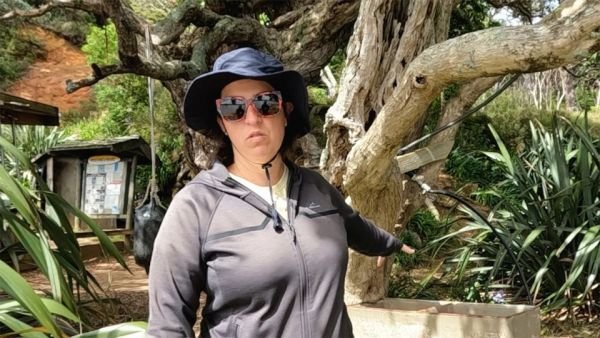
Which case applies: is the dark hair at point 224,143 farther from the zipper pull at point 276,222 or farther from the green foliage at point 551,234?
the green foliage at point 551,234

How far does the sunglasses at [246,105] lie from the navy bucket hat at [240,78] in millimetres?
51

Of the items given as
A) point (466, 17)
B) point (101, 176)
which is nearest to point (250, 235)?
point (466, 17)

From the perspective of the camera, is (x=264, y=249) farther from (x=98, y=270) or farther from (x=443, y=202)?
(x=443, y=202)

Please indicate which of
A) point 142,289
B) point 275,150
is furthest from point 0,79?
point 275,150

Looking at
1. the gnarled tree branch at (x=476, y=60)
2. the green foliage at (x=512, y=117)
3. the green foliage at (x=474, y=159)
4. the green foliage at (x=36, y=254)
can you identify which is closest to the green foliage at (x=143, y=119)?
the green foliage at (x=474, y=159)

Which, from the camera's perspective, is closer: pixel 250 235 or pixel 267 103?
pixel 250 235

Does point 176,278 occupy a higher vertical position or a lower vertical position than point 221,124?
lower

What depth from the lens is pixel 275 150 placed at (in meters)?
1.72

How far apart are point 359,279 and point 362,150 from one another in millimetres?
929

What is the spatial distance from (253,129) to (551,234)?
3471 millimetres

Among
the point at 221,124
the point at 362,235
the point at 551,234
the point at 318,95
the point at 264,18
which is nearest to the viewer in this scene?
the point at 221,124

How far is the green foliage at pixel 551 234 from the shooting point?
14.0 feet

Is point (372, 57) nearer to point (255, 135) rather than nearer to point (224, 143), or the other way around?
point (224, 143)

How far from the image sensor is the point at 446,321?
3.24m
